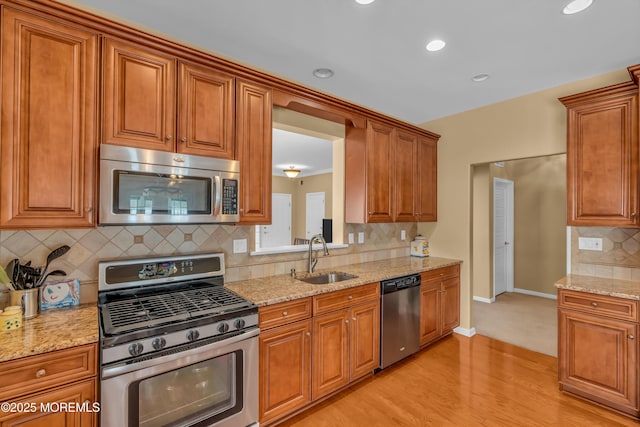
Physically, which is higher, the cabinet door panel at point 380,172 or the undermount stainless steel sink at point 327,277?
the cabinet door panel at point 380,172

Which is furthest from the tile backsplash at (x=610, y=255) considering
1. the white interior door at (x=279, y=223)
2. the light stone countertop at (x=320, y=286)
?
the white interior door at (x=279, y=223)

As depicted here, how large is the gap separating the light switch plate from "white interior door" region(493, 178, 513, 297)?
14.5 ft

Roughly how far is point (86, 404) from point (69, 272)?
820mm

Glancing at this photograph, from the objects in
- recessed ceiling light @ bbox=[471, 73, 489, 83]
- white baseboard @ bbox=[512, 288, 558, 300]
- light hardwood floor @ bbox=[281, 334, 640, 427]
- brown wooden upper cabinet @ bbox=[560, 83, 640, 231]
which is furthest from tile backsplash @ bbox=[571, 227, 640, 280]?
white baseboard @ bbox=[512, 288, 558, 300]

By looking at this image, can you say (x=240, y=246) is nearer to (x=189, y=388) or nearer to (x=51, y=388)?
(x=189, y=388)

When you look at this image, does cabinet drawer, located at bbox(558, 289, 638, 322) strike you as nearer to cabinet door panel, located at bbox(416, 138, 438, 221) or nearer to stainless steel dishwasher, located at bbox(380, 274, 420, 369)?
stainless steel dishwasher, located at bbox(380, 274, 420, 369)

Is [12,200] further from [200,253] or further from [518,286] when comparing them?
[518,286]

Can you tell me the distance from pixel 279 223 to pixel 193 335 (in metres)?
7.10

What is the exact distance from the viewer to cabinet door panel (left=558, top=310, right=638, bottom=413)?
7.34 ft

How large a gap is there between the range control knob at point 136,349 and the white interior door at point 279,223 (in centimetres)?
687

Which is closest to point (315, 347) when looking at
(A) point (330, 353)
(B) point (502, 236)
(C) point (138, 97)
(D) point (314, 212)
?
(A) point (330, 353)

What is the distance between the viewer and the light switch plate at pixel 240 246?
8.27ft

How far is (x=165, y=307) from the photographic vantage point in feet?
5.94

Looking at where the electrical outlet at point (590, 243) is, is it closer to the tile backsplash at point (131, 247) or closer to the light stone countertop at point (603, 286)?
the light stone countertop at point (603, 286)
